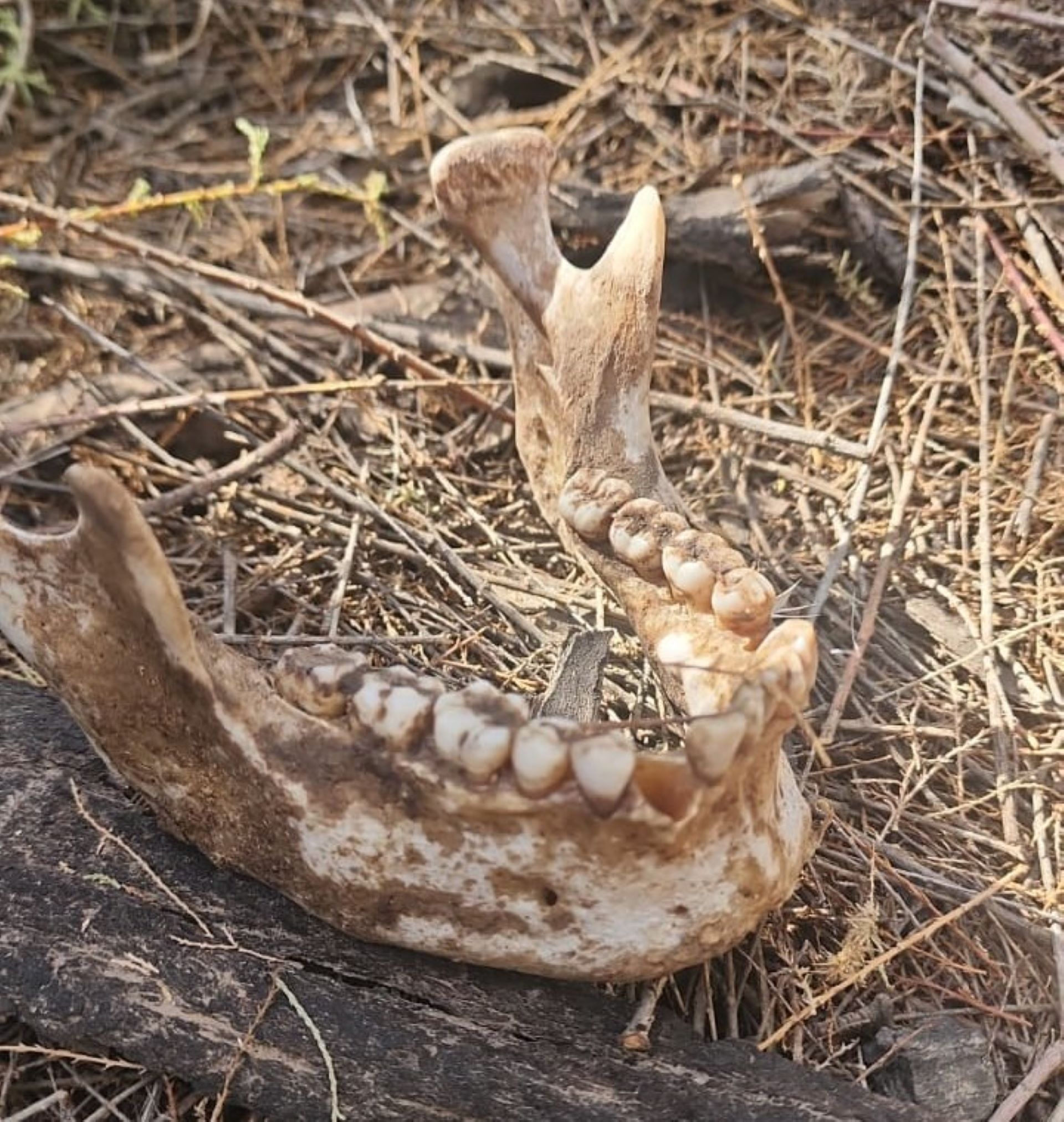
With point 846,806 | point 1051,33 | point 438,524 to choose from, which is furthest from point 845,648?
point 1051,33

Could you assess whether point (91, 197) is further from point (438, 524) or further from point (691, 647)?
point (691, 647)

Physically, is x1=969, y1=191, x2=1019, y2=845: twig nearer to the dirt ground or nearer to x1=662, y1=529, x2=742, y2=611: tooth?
the dirt ground

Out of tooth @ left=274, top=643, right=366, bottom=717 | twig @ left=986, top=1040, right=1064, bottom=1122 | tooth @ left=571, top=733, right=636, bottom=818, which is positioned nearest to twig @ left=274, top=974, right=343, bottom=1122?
tooth @ left=274, top=643, right=366, bottom=717

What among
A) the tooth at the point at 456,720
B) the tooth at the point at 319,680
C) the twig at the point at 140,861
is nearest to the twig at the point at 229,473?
the twig at the point at 140,861

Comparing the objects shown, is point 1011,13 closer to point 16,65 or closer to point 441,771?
point 441,771

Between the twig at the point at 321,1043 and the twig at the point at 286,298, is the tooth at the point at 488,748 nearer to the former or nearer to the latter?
the twig at the point at 321,1043

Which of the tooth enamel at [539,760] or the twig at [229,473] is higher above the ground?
the tooth enamel at [539,760]

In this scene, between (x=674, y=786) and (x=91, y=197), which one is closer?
(x=674, y=786)
